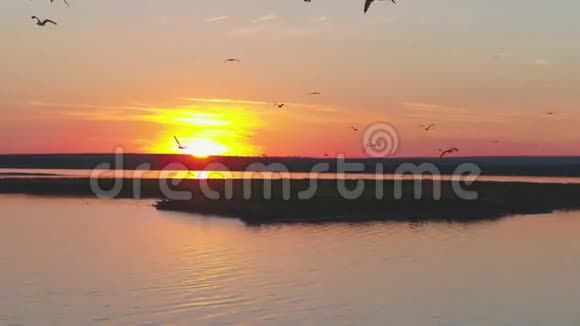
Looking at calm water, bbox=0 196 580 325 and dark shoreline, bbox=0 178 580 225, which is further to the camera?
dark shoreline, bbox=0 178 580 225

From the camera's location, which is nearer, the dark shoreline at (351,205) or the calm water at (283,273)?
the calm water at (283,273)

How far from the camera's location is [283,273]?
31594 mm

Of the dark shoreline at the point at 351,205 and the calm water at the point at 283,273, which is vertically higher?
the dark shoreline at the point at 351,205

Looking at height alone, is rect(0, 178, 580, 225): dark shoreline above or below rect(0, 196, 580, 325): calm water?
above

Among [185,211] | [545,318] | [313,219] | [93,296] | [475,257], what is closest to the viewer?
[545,318]

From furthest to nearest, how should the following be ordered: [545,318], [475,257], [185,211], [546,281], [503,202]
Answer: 1. [503,202]
2. [185,211]
3. [475,257]
4. [546,281]
5. [545,318]

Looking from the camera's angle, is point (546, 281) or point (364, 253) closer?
point (546, 281)

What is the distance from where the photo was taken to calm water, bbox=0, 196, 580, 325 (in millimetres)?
24406

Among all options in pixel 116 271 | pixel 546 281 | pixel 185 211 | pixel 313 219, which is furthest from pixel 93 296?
pixel 185 211

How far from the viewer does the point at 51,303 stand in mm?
25328

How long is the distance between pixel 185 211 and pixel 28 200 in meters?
18.4

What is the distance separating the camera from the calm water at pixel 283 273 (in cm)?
2441

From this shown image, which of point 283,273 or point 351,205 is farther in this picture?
point 351,205

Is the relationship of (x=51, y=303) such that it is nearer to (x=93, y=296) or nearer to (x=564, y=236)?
(x=93, y=296)
